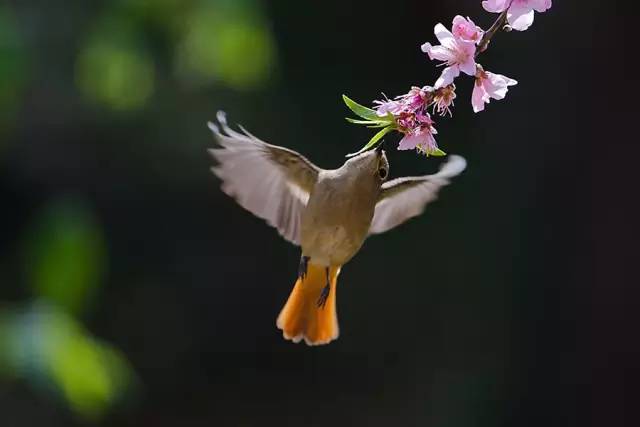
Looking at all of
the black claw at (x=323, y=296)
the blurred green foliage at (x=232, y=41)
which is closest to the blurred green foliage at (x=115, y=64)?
the blurred green foliage at (x=232, y=41)

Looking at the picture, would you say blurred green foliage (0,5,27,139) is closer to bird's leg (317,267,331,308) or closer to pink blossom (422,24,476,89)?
bird's leg (317,267,331,308)

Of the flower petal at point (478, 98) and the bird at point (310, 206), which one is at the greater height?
the flower petal at point (478, 98)

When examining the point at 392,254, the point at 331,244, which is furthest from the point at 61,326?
the point at 392,254

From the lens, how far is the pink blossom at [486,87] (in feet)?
3.74

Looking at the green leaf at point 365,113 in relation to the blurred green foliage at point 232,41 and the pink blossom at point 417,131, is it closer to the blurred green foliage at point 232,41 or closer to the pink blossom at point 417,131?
the pink blossom at point 417,131

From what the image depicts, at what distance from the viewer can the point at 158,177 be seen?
400 centimetres

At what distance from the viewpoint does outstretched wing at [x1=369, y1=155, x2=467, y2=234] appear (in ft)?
5.07

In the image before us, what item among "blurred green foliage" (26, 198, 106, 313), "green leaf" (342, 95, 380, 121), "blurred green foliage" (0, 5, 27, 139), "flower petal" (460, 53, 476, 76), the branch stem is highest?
"blurred green foliage" (0, 5, 27, 139)

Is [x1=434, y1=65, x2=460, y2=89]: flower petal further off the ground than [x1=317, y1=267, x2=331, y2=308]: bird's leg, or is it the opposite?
[x1=434, y1=65, x2=460, y2=89]: flower petal

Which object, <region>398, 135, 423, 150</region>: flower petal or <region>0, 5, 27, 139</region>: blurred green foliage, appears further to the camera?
<region>0, 5, 27, 139</region>: blurred green foliage

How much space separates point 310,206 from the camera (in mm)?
1466

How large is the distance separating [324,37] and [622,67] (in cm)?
129

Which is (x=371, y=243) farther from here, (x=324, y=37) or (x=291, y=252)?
(x=324, y=37)

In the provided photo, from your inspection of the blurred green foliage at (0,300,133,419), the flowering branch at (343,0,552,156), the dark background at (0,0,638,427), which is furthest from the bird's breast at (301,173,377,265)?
the dark background at (0,0,638,427)
